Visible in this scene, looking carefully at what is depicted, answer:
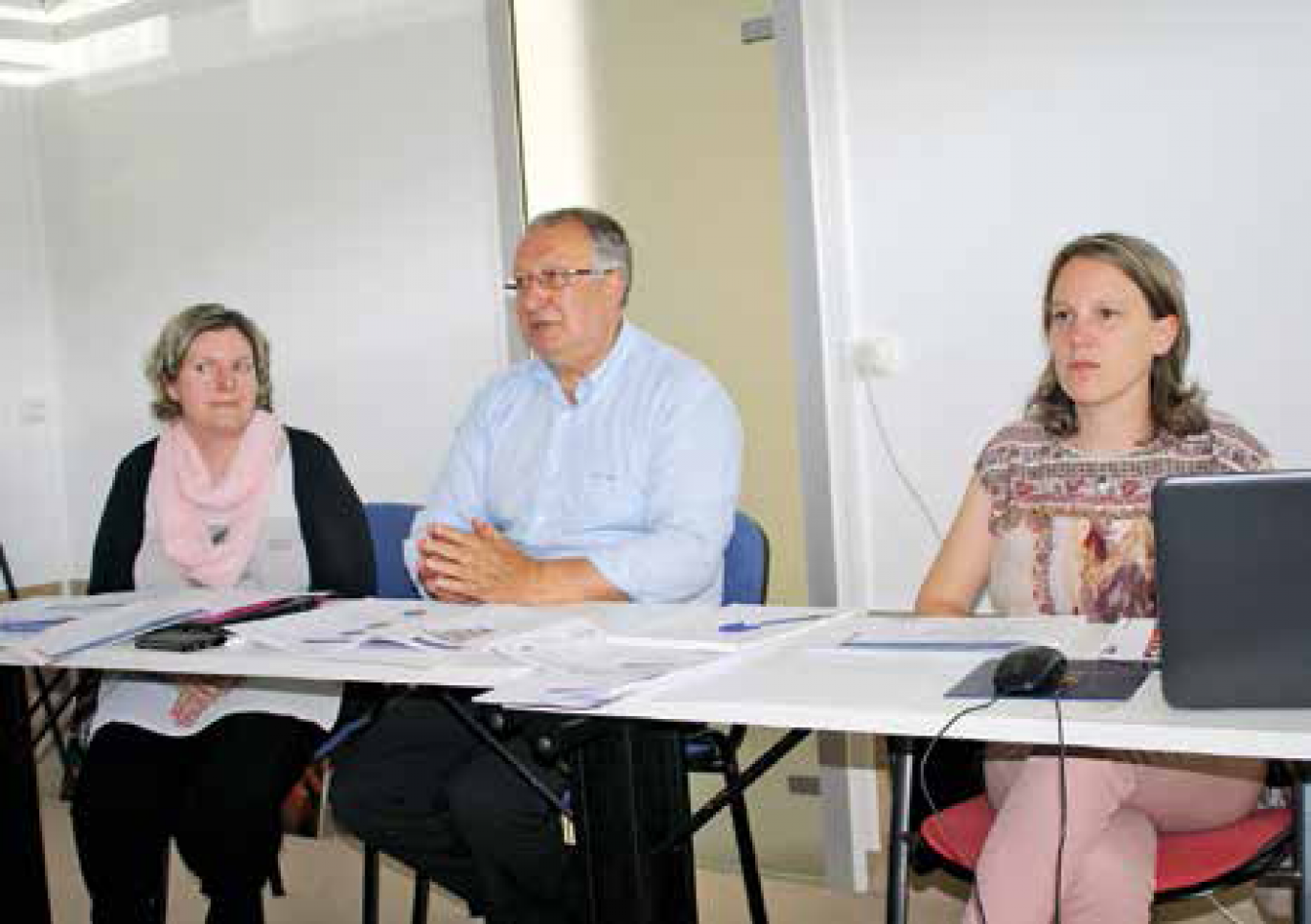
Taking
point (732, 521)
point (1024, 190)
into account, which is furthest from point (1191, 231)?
point (732, 521)

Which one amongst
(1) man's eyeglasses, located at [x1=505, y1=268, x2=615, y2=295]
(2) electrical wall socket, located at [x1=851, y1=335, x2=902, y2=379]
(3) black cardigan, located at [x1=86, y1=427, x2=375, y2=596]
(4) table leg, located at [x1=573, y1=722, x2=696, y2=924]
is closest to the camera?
(4) table leg, located at [x1=573, y1=722, x2=696, y2=924]

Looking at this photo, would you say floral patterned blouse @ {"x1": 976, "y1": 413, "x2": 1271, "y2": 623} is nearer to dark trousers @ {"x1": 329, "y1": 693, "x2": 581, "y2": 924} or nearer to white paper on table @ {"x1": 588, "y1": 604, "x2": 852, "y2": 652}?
white paper on table @ {"x1": 588, "y1": 604, "x2": 852, "y2": 652}

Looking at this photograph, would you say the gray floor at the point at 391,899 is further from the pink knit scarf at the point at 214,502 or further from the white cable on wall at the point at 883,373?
the pink knit scarf at the point at 214,502

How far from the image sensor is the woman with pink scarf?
257cm

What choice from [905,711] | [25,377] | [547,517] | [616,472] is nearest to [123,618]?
[547,517]

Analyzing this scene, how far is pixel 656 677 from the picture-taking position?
183 cm

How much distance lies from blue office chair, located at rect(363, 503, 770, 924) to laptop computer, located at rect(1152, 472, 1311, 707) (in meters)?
0.91

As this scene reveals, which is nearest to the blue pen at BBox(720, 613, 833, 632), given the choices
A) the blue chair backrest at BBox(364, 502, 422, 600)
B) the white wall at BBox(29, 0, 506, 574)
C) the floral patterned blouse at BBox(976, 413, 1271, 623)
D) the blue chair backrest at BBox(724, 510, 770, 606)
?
the floral patterned blouse at BBox(976, 413, 1271, 623)

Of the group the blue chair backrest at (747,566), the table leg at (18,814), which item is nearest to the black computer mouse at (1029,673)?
the blue chair backrest at (747,566)

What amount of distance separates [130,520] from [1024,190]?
1.92m

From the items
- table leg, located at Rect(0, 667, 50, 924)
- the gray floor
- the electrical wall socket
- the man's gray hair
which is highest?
the man's gray hair

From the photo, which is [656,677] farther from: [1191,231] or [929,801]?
[1191,231]

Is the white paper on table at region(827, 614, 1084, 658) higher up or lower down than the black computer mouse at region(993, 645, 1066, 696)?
lower down

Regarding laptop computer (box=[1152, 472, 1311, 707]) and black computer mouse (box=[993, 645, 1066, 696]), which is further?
black computer mouse (box=[993, 645, 1066, 696])
